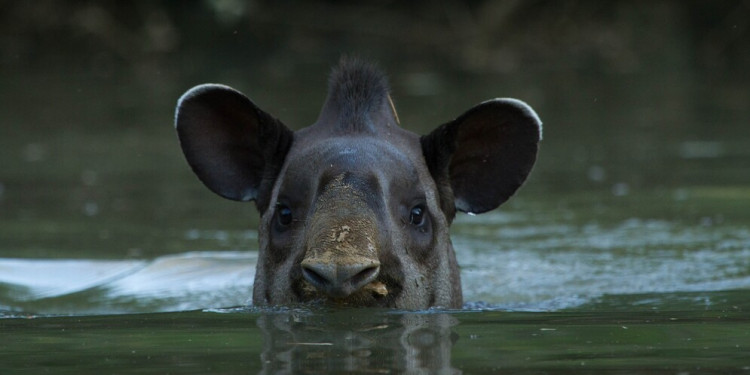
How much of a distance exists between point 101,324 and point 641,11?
25066 millimetres

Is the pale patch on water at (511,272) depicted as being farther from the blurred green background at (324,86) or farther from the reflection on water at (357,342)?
the reflection on water at (357,342)

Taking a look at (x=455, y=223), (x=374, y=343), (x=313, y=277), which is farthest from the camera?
(x=455, y=223)

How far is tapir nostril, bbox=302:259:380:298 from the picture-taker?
5.48 metres

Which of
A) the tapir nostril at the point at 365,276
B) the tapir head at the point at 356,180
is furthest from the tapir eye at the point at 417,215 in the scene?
the tapir nostril at the point at 365,276

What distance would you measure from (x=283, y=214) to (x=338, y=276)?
1314 mm

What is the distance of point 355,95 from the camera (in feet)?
24.6

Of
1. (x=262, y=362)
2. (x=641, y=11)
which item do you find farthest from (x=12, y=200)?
(x=641, y=11)

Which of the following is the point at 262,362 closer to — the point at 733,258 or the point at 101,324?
the point at 101,324

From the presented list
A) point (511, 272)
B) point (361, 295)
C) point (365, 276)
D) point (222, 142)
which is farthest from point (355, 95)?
point (511, 272)

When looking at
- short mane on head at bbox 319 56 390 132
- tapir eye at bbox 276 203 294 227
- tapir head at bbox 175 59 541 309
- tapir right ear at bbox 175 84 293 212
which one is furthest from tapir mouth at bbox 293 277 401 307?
tapir right ear at bbox 175 84 293 212

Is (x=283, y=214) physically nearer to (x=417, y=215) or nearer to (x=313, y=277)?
(x=417, y=215)

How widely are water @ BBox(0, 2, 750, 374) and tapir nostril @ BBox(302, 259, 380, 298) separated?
6.6 inches

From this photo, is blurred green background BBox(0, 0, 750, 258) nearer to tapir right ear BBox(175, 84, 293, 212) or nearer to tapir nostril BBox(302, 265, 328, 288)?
tapir right ear BBox(175, 84, 293, 212)

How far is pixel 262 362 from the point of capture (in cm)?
486
